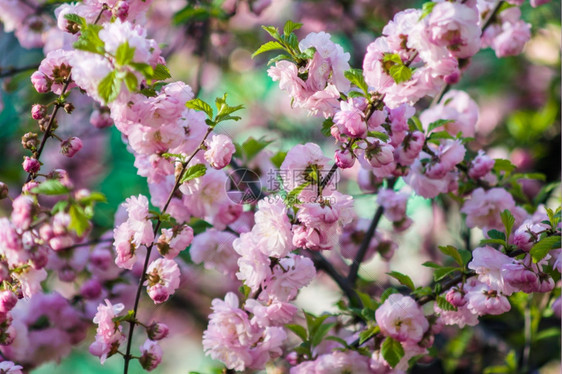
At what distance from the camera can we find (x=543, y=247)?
87 centimetres

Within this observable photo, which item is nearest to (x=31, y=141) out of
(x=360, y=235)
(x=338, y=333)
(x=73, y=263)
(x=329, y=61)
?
(x=329, y=61)

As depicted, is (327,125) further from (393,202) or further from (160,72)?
(393,202)

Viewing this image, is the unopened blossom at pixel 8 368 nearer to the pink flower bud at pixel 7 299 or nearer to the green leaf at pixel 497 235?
the pink flower bud at pixel 7 299

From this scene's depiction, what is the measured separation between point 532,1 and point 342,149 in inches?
28.3

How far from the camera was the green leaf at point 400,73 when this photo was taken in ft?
2.84

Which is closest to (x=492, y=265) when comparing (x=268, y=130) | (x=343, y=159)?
(x=343, y=159)

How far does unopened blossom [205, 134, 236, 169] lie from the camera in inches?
34.4

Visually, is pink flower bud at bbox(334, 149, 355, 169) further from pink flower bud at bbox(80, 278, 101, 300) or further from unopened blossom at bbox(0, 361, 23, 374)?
pink flower bud at bbox(80, 278, 101, 300)

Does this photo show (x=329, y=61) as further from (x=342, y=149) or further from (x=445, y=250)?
(x=445, y=250)

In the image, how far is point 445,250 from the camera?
98 cm

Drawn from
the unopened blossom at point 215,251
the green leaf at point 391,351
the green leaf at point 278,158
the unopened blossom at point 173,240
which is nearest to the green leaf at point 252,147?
the green leaf at point 278,158

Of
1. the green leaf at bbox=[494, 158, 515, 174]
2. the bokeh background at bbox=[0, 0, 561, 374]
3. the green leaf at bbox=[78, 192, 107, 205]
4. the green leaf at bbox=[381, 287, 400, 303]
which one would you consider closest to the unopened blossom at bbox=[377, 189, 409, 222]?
the bokeh background at bbox=[0, 0, 561, 374]

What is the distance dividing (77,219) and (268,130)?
1.24 m

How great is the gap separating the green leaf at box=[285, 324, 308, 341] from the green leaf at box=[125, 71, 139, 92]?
565 mm
